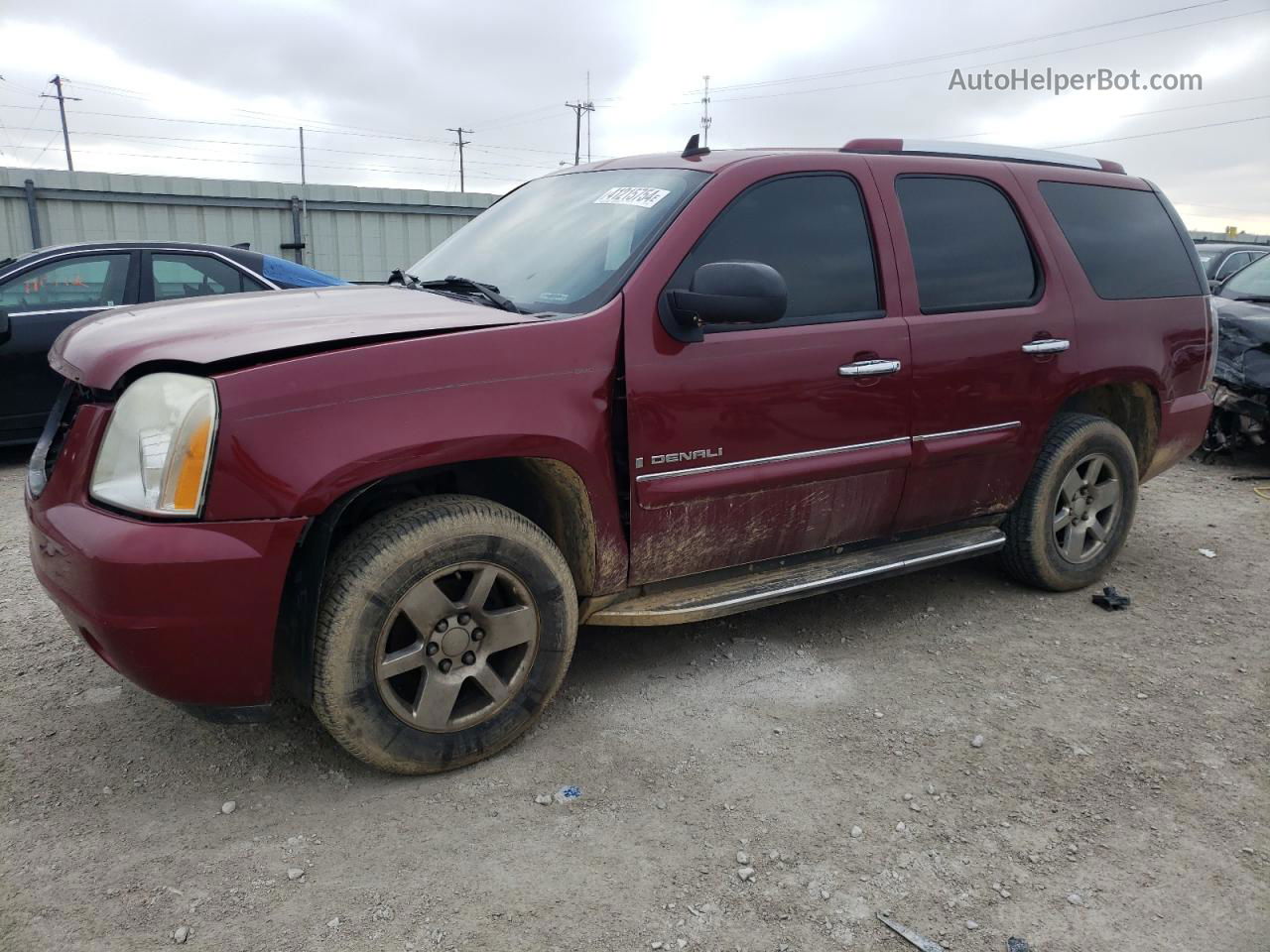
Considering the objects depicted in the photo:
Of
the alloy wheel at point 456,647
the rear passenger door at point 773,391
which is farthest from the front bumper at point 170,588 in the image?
the rear passenger door at point 773,391

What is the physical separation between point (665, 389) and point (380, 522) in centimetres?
95

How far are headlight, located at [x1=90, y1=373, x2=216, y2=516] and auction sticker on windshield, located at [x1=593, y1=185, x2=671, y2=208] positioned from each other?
1.59 metres

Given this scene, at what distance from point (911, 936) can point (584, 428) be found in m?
1.58

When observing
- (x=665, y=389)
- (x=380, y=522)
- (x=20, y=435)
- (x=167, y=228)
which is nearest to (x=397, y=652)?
(x=380, y=522)

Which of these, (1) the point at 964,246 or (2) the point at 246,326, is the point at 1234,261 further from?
(2) the point at 246,326

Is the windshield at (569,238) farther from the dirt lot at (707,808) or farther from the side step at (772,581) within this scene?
the dirt lot at (707,808)

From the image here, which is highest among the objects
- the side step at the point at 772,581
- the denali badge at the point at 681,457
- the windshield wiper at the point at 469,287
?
the windshield wiper at the point at 469,287

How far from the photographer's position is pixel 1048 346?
3.93 meters

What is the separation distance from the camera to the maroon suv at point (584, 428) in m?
2.44

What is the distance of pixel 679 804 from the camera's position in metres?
2.72

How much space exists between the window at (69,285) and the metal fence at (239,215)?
6.16 meters

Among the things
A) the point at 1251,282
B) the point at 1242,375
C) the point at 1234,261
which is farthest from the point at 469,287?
the point at 1234,261

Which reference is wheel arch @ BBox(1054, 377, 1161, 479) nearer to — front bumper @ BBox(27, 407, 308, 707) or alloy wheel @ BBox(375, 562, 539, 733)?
alloy wheel @ BBox(375, 562, 539, 733)

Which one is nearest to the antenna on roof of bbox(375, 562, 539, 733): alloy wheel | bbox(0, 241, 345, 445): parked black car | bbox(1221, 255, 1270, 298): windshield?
bbox(375, 562, 539, 733): alloy wheel
